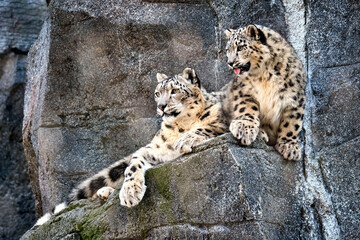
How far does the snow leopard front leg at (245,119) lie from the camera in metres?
4.32

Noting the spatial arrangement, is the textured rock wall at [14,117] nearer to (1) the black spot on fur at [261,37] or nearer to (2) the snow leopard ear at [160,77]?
(2) the snow leopard ear at [160,77]

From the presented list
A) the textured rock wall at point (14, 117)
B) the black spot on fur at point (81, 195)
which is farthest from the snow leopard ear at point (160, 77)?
the textured rock wall at point (14, 117)

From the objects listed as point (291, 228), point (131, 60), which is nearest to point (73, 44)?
point (131, 60)

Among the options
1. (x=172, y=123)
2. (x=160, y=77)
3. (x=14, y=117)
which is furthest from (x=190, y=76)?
(x=14, y=117)

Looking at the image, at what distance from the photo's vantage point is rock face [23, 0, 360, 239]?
178 inches

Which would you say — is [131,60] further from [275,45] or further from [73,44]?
[275,45]

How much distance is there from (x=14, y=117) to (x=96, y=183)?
2177 mm

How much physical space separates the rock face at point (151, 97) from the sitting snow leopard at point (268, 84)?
279mm

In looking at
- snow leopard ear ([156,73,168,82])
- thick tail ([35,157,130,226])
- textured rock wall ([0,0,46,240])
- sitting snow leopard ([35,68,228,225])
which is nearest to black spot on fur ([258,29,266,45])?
sitting snow leopard ([35,68,228,225])

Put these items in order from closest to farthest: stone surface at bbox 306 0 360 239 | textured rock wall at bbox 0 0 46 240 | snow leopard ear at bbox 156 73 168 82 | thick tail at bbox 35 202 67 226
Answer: stone surface at bbox 306 0 360 239
thick tail at bbox 35 202 67 226
snow leopard ear at bbox 156 73 168 82
textured rock wall at bbox 0 0 46 240

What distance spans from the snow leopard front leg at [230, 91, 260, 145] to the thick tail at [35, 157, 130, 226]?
3.07 feet

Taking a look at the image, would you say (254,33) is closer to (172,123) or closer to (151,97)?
(172,123)

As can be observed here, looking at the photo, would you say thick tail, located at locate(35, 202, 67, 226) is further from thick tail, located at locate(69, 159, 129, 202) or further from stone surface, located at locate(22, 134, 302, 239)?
stone surface, located at locate(22, 134, 302, 239)

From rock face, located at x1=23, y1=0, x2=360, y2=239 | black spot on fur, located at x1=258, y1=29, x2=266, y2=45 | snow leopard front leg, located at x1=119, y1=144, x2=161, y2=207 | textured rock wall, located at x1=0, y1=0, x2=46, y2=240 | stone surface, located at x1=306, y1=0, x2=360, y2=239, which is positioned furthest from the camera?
textured rock wall, located at x1=0, y1=0, x2=46, y2=240
